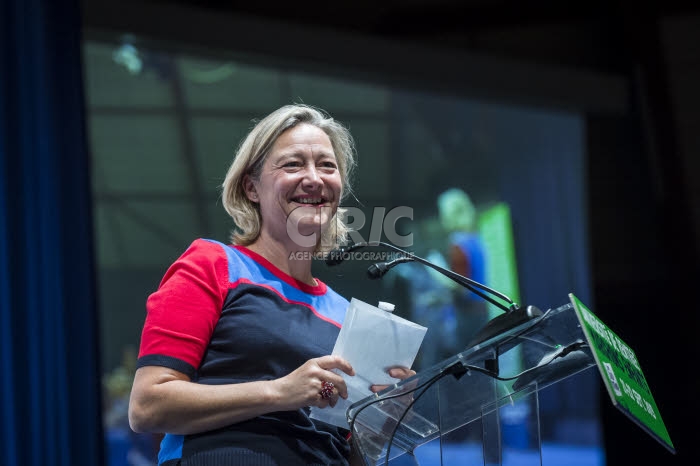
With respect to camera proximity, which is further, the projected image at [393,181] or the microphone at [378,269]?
the projected image at [393,181]

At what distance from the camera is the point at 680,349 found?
13.7 ft

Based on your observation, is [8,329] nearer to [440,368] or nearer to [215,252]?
[215,252]

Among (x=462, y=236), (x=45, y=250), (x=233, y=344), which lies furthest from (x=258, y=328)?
(x=462, y=236)

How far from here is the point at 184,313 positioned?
111cm

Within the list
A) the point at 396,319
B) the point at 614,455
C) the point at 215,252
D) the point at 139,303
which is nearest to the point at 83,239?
the point at 139,303

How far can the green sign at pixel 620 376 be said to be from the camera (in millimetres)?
885

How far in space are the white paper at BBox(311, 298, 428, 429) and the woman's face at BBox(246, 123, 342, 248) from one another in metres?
0.29

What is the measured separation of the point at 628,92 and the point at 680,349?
1.63 metres

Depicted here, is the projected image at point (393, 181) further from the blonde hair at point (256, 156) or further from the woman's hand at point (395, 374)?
the woman's hand at point (395, 374)

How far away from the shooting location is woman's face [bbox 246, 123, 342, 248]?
1.35m

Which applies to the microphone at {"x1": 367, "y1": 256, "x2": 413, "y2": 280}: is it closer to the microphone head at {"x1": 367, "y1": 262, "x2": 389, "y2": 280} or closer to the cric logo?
the microphone head at {"x1": 367, "y1": 262, "x2": 389, "y2": 280}

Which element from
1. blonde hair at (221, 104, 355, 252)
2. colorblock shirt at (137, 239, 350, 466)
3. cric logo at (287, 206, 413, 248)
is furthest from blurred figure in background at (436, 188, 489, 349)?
colorblock shirt at (137, 239, 350, 466)

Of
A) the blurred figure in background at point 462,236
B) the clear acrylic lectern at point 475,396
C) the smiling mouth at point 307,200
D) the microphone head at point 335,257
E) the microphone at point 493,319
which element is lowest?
the clear acrylic lectern at point 475,396

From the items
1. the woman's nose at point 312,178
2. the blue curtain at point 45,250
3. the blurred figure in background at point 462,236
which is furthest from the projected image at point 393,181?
the woman's nose at point 312,178
